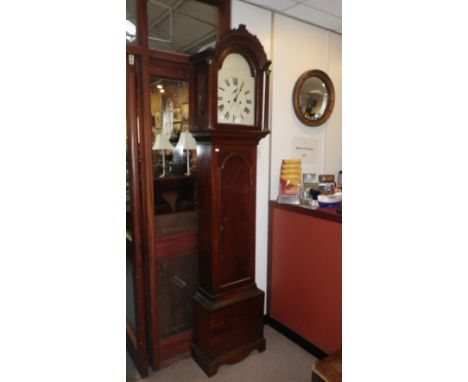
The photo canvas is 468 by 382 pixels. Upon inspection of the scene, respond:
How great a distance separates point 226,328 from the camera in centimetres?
210

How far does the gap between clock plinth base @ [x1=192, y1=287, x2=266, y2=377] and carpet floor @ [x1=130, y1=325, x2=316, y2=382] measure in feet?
0.16

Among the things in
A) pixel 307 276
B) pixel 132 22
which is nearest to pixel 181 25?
pixel 132 22

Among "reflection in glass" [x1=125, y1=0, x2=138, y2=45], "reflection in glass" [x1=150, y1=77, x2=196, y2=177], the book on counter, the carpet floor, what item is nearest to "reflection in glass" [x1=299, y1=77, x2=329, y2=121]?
the book on counter

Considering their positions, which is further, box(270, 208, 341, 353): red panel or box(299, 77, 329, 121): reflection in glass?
box(299, 77, 329, 121): reflection in glass

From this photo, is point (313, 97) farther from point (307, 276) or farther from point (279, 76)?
point (307, 276)

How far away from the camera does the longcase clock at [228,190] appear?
6.26 ft

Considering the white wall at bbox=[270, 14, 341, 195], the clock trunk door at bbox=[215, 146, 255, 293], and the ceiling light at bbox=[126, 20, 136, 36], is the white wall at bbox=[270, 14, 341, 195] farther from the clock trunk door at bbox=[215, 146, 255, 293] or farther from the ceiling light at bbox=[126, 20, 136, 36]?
the ceiling light at bbox=[126, 20, 136, 36]

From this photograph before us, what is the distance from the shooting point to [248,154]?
2107 mm

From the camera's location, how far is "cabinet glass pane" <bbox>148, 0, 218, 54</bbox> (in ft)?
6.57

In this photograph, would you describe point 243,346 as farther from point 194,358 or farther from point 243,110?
point 243,110

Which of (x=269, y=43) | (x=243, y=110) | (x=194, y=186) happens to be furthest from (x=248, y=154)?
(x=269, y=43)

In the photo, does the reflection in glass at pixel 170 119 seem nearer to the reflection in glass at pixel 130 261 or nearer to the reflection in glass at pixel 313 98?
the reflection in glass at pixel 130 261

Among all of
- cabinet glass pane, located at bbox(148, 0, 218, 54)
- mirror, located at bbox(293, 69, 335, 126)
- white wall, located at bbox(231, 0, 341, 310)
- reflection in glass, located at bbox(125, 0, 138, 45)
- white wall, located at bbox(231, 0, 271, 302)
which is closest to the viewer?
reflection in glass, located at bbox(125, 0, 138, 45)
